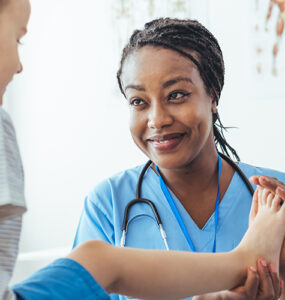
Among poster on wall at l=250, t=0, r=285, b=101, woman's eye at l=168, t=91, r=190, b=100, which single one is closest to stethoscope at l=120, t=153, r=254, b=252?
woman's eye at l=168, t=91, r=190, b=100

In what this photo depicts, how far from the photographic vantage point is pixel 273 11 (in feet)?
6.37

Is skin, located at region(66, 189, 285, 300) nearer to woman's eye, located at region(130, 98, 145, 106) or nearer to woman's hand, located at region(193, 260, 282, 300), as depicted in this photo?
woman's hand, located at region(193, 260, 282, 300)

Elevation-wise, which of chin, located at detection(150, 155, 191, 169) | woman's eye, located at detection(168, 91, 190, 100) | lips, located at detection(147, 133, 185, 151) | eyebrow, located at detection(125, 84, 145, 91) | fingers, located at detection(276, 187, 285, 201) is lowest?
fingers, located at detection(276, 187, 285, 201)

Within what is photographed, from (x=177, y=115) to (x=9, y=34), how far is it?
475 mm

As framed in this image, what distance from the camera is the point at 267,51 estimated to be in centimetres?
195

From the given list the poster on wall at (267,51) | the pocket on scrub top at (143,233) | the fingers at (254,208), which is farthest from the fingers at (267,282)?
the poster on wall at (267,51)

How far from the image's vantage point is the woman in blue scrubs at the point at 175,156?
1.02 metres

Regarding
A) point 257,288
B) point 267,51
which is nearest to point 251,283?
point 257,288

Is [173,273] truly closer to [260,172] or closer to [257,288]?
[257,288]

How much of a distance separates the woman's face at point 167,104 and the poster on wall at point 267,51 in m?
0.95

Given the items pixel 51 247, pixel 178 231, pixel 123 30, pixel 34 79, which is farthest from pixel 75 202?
pixel 178 231

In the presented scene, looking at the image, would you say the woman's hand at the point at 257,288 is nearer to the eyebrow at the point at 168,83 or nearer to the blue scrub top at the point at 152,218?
the blue scrub top at the point at 152,218

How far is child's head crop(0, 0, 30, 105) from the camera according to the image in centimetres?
62

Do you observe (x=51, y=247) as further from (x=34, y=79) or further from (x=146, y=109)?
(x=146, y=109)
